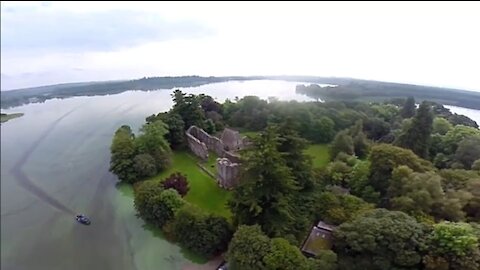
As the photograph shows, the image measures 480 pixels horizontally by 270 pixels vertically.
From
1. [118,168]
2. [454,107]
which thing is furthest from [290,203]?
[118,168]

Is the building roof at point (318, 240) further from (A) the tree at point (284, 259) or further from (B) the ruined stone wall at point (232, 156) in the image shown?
(B) the ruined stone wall at point (232, 156)

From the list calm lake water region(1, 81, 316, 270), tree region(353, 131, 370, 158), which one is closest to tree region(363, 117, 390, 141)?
tree region(353, 131, 370, 158)

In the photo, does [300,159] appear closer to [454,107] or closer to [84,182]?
[454,107]

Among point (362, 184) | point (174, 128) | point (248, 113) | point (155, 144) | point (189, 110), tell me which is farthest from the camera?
point (248, 113)

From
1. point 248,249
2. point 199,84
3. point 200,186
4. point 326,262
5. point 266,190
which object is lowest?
point 200,186

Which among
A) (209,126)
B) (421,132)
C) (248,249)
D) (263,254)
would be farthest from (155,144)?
(421,132)

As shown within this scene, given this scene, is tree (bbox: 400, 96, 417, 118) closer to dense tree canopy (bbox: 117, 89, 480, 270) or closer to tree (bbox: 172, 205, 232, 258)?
dense tree canopy (bbox: 117, 89, 480, 270)

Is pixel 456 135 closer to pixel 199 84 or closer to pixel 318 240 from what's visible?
pixel 318 240
